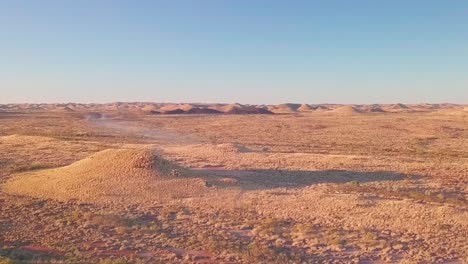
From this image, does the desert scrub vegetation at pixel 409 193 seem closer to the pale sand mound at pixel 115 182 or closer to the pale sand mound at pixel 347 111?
the pale sand mound at pixel 115 182

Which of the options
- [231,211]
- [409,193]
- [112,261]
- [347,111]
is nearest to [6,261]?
[112,261]

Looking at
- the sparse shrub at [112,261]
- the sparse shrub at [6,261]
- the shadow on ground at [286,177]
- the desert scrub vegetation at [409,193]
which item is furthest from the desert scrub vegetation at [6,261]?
the desert scrub vegetation at [409,193]

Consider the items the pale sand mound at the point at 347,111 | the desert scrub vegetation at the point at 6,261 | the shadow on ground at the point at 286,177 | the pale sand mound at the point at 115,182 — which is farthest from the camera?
the pale sand mound at the point at 347,111

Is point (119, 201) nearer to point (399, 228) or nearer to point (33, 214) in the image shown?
point (33, 214)

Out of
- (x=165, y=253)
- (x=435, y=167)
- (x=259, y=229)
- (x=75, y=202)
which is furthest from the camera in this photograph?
(x=435, y=167)

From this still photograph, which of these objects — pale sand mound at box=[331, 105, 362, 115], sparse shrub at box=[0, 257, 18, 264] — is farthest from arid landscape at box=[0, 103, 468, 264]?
pale sand mound at box=[331, 105, 362, 115]

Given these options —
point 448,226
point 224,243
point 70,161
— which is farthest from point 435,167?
point 70,161

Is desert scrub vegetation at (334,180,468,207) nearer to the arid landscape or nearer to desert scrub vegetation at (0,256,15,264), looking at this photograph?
the arid landscape

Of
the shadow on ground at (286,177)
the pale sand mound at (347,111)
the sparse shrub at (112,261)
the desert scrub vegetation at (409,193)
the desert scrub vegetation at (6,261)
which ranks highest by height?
the pale sand mound at (347,111)
